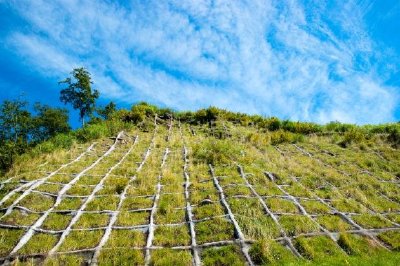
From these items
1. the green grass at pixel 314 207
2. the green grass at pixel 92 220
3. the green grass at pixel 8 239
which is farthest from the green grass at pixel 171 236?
the green grass at pixel 314 207

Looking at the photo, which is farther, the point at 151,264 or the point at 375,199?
the point at 375,199

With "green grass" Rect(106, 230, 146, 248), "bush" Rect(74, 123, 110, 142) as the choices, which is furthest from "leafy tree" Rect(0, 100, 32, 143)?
"green grass" Rect(106, 230, 146, 248)

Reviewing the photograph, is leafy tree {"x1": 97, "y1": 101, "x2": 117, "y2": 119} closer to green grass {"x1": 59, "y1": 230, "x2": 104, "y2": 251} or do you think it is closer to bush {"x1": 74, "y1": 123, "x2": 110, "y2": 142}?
bush {"x1": 74, "y1": 123, "x2": 110, "y2": 142}

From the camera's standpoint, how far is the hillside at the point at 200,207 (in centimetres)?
794

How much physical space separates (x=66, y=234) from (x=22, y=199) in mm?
2518

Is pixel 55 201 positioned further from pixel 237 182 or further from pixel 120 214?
pixel 237 182

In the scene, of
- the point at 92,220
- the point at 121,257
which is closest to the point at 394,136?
the point at 92,220

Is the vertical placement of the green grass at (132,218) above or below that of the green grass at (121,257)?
above

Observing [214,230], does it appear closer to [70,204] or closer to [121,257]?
[121,257]

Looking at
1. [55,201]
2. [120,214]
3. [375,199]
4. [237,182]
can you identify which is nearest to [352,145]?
[375,199]

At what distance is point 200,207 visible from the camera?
10.3 meters

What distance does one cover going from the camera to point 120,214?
9.75 meters

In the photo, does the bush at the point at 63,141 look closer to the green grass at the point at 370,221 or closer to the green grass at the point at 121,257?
the green grass at the point at 121,257

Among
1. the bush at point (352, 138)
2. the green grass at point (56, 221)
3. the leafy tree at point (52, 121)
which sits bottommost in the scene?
the green grass at point (56, 221)
